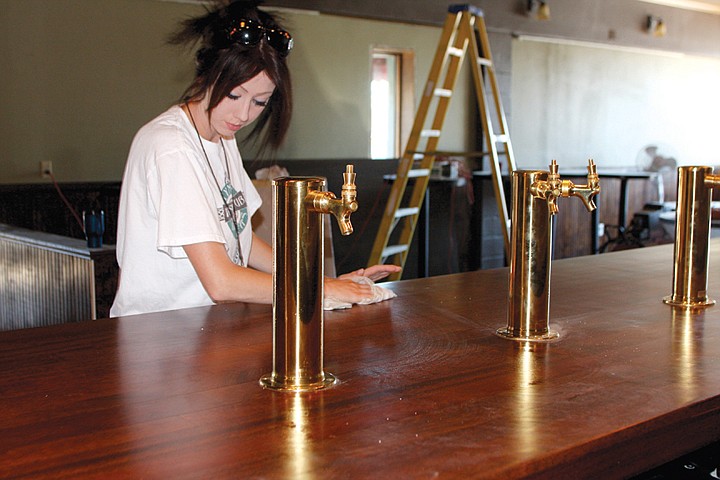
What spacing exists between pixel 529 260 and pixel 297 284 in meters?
0.42

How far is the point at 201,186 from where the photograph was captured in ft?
5.21

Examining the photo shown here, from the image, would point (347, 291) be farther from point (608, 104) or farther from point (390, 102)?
point (608, 104)

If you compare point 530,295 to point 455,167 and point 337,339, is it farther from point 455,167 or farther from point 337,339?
point 455,167

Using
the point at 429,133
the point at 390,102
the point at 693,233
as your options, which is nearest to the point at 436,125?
the point at 429,133

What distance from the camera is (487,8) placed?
703cm

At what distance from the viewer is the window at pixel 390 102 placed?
687 centimetres

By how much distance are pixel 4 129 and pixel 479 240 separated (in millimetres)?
3845

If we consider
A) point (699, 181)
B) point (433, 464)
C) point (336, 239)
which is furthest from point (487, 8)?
point (433, 464)

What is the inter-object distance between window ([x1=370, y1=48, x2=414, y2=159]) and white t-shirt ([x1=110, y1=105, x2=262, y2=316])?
5.21 m

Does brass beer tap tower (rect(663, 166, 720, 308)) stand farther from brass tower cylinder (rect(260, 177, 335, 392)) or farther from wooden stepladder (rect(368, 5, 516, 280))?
wooden stepladder (rect(368, 5, 516, 280))

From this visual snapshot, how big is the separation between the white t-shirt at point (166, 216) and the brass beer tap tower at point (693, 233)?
881 mm

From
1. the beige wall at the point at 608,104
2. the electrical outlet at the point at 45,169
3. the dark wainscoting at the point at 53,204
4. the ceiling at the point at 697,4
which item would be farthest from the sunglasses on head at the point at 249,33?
the ceiling at the point at 697,4

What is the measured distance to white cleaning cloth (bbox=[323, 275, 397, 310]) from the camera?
4.68 feet

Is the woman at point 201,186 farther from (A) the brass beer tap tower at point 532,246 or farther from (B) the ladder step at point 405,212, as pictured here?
(B) the ladder step at point 405,212
